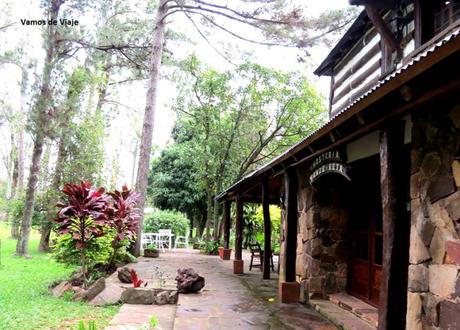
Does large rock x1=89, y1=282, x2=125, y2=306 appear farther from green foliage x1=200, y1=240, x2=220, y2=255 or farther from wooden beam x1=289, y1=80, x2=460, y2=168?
green foliage x1=200, y1=240, x2=220, y2=255

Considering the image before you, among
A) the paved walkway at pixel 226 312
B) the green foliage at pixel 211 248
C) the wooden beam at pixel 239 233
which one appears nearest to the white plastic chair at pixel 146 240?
the green foliage at pixel 211 248

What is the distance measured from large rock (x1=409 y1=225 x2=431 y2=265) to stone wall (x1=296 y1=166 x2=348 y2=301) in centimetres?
307

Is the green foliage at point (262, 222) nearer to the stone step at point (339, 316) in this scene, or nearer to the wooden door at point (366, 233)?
the wooden door at point (366, 233)

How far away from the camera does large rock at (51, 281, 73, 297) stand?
721 centimetres

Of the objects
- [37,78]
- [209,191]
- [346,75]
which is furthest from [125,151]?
[346,75]

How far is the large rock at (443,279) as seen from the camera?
2.97 m

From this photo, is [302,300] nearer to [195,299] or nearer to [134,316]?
[195,299]

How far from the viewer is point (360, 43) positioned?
7340mm

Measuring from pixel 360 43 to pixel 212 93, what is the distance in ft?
29.5

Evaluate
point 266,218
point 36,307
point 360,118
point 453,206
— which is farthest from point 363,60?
point 36,307

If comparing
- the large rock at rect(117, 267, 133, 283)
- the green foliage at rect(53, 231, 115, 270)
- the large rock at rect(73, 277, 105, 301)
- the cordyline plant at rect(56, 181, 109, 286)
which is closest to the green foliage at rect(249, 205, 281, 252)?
the large rock at rect(117, 267, 133, 283)

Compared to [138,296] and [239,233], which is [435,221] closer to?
[138,296]

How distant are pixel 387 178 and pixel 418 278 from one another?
2.68ft

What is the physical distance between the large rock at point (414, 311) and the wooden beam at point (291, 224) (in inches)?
124
